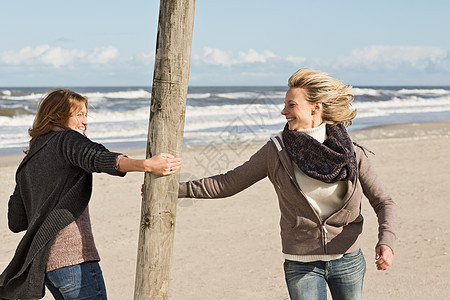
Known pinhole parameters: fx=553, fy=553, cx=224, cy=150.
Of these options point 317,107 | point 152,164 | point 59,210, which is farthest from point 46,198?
point 317,107

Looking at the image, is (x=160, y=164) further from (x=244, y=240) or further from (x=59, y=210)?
(x=244, y=240)

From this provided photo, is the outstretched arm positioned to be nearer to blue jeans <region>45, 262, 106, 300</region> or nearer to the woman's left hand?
blue jeans <region>45, 262, 106, 300</region>

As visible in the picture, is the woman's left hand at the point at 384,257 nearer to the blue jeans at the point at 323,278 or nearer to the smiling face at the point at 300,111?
the blue jeans at the point at 323,278

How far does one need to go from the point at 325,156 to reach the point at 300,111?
27cm

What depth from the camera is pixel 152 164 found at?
2.65 metres

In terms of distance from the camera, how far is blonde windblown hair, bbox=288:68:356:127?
9.27 ft

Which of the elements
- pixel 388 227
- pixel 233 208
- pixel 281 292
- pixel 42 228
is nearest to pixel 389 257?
pixel 388 227

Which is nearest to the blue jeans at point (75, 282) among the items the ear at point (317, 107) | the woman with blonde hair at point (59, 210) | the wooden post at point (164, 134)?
the woman with blonde hair at point (59, 210)

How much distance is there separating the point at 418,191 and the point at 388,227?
239 inches

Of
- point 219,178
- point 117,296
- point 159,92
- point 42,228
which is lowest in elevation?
point 117,296

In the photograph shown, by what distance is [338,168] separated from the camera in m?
2.73

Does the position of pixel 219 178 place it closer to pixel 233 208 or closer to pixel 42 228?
pixel 42 228

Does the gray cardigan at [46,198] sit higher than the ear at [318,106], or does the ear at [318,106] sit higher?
the ear at [318,106]

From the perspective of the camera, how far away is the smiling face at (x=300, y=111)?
2840 millimetres
